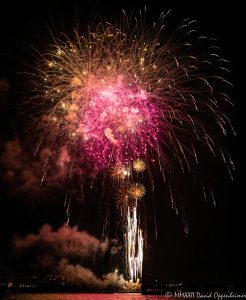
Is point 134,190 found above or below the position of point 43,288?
above

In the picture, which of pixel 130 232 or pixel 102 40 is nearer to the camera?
pixel 102 40

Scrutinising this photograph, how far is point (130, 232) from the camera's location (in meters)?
31.5

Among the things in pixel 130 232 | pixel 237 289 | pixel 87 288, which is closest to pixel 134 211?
pixel 130 232

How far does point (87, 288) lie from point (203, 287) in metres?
53.7

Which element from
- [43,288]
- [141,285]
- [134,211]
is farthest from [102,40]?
[43,288]

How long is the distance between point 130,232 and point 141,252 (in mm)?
3374

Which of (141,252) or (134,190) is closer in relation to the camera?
(134,190)

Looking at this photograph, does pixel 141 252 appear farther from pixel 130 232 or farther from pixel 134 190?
pixel 134 190

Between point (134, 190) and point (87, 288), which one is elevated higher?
point (134, 190)

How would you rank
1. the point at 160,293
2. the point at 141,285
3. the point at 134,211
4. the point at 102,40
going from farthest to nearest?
the point at 160,293, the point at 141,285, the point at 134,211, the point at 102,40

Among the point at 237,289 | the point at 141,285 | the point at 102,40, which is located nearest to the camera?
the point at 102,40

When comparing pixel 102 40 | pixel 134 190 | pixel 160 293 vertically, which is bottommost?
pixel 160 293

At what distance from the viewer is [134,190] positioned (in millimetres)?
28000

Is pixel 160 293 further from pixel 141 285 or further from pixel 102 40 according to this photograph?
pixel 102 40
